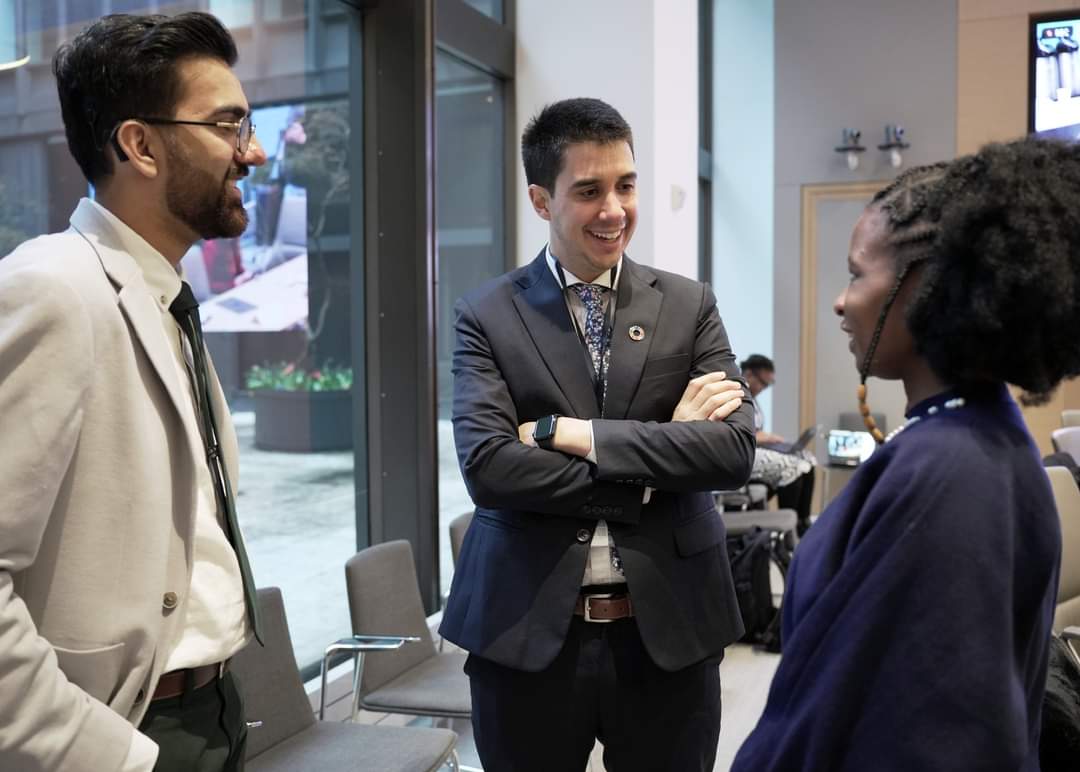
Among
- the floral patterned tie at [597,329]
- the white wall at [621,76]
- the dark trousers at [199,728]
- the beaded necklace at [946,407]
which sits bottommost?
the dark trousers at [199,728]

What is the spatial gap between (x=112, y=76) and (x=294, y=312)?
8.24ft

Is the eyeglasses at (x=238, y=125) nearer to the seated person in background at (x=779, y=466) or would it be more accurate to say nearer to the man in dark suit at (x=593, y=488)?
the man in dark suit at (x=593, y=488)

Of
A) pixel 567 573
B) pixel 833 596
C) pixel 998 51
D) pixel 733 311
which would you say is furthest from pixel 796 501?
pixel 833 596

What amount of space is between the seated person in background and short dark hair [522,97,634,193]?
473 cm

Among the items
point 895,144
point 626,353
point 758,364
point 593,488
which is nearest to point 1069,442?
point 758,364

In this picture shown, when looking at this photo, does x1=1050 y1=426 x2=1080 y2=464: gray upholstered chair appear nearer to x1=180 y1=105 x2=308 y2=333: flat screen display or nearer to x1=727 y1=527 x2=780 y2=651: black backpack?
x1=727 y1=527 x2=780 y2=651: black backpack

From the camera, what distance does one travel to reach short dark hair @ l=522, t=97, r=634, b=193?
208 cm

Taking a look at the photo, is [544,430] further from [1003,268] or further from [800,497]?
[800,497]

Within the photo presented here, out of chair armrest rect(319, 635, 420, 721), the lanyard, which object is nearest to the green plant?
chair armrest rect(319, 635, 420, 721)

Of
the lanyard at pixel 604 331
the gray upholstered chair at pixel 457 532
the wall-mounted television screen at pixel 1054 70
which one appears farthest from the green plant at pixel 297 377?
the wall-mounted television screen at pixel 1054 70

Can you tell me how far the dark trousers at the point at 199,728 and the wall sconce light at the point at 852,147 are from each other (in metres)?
8.71

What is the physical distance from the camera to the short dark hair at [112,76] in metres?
1.45

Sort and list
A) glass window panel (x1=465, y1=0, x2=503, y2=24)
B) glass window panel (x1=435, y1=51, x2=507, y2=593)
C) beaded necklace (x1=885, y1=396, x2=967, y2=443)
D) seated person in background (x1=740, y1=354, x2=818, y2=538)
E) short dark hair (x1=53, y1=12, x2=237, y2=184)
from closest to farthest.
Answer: beaded necklace (x1=885, y1=396, x2=967, y2=443)
short dark hair (x1=53, y1=12, x2=237, y2=184)
glass window panel (x1=435, y1=51, x2=507, y2=593)
glass window panel (x1=465, y1=0, x2=503, y2=24)
seated person in background (x1=740, y1=354, x2=818, y2=538)

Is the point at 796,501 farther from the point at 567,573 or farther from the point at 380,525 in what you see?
the point at 567,573
